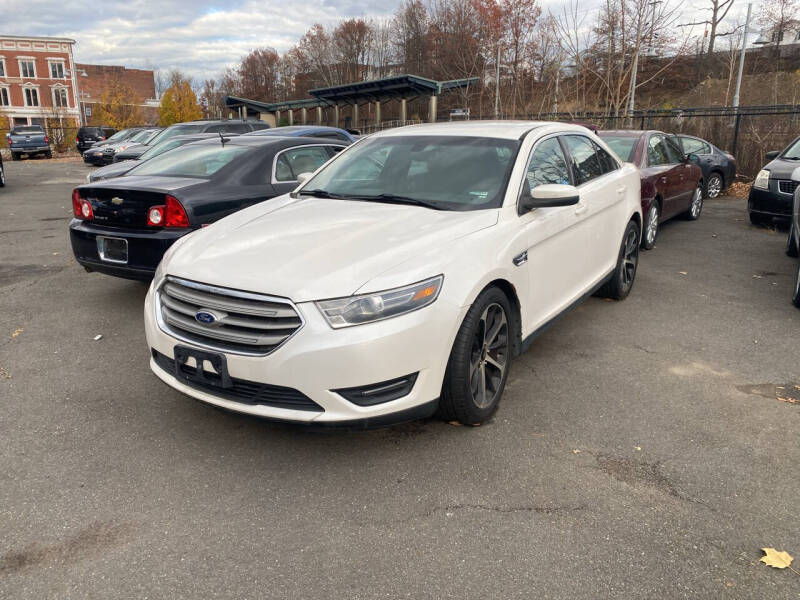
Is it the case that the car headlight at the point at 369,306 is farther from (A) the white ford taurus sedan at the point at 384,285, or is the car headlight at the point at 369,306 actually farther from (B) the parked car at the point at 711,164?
(B) the parked car at the point at 711,164

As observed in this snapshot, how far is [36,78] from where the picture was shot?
3076 inches

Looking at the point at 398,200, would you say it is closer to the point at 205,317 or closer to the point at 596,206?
the point at 205,317

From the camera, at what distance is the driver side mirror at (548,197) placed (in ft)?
12.5

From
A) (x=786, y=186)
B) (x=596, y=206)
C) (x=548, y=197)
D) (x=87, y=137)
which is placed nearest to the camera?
(x=548, y=197)

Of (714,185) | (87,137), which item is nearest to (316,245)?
(714,185)

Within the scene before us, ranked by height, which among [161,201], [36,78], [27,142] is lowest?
[161,201]

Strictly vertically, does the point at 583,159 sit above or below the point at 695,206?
above

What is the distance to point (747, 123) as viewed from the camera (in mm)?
15664

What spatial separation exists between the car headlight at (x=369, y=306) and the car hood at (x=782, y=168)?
28.9ft

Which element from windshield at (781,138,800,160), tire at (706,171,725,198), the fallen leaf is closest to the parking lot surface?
the fallen leaf

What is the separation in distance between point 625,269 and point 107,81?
115 meters

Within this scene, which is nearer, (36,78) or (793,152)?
(793,152)

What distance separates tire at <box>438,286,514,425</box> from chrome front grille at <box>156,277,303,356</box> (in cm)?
90

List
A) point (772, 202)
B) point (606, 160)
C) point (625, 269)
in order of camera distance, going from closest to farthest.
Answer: point (606, 160) < point (625, 269) < point (772, 202)
